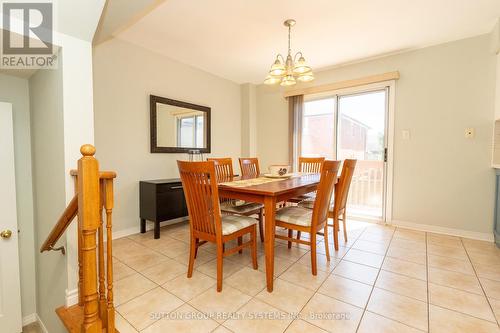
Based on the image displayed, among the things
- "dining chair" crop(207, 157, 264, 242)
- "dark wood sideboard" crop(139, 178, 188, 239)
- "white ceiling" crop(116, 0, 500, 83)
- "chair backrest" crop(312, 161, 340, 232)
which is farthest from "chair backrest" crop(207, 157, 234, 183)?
"white ceiling" crop(116, 0, 500, 83)

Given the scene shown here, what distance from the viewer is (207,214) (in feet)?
6.17

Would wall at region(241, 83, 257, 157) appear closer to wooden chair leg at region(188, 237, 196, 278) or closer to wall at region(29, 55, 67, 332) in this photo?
wooden chair leg at region(188, 237, 196, 278)

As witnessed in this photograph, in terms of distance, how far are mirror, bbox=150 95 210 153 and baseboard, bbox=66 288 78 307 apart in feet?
6.62

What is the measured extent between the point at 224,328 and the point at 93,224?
99 cm

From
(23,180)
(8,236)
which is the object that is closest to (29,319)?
(8,236)

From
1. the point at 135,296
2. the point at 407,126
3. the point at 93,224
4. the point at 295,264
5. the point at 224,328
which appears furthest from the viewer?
the point at 407,126

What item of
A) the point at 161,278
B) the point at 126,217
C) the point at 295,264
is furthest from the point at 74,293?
the point at 295,264

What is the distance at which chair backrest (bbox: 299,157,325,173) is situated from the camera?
3496 millimetres

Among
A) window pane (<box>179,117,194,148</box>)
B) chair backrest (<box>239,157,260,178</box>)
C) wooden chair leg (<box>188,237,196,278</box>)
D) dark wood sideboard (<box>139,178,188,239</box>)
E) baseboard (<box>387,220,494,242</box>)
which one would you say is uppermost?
window pane (<box>179,117,194,148</box>)

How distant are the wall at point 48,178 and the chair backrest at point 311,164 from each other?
2.88 meters

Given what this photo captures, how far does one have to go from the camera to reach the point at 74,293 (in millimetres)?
1624

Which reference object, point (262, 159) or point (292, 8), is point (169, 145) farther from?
point (292, 8)

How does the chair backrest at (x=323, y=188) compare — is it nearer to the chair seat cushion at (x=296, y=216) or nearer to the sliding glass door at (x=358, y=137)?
the chair seat cushion at (x=296, y=216)

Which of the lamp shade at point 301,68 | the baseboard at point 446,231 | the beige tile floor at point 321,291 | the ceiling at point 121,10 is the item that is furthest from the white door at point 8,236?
the baseboard at point 446,231
